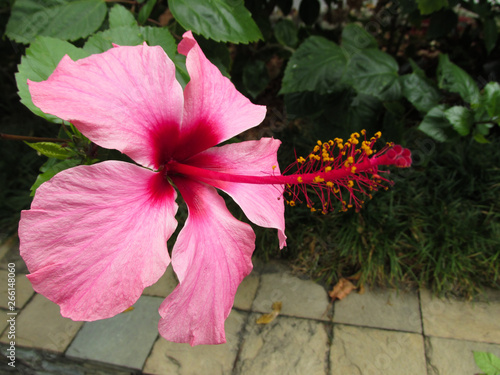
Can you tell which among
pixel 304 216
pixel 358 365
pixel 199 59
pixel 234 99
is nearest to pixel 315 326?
pixel 358 365

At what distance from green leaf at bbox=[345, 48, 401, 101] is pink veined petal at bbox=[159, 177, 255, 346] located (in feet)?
3.06

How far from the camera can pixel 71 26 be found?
0.96m

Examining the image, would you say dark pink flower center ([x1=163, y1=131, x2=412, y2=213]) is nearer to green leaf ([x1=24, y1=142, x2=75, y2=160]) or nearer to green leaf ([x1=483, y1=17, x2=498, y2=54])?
green leaf ([x1=24, y1=142, x2=75, y2=160])

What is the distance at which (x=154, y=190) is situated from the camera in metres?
0.71

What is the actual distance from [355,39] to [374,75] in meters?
0.18

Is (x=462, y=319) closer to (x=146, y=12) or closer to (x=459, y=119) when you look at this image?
(x=459, y=119)

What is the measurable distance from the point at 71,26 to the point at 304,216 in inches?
54.7

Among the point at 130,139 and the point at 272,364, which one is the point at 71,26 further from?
the point at 272,364

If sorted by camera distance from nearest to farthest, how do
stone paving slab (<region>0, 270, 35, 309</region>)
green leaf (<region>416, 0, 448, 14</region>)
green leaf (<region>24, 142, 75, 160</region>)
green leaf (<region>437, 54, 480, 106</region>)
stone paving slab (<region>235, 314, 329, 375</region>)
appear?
green leaf (<region>24, 142, 75, 160</region>) < green leaf (<region>416, 0, 448, 14</region>) < green leaf (<region>437, 54, 480, 106</region>) < stone paving slab (<region>235, 314, 329, 375</region>) < stone paving slab (<region>0, 270, 35, 309</region>)

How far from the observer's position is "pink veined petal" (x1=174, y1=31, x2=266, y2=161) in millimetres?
730

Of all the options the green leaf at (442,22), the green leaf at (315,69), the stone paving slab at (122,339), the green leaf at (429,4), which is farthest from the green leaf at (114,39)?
the green leaf at (442,22)

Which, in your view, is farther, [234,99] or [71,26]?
[71,26]

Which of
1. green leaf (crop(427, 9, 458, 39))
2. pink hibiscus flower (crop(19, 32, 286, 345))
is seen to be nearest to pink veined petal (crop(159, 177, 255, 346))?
pink hibiscus flower (crop(19, 32, 286, 345))

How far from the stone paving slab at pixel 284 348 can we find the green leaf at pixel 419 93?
996mm
